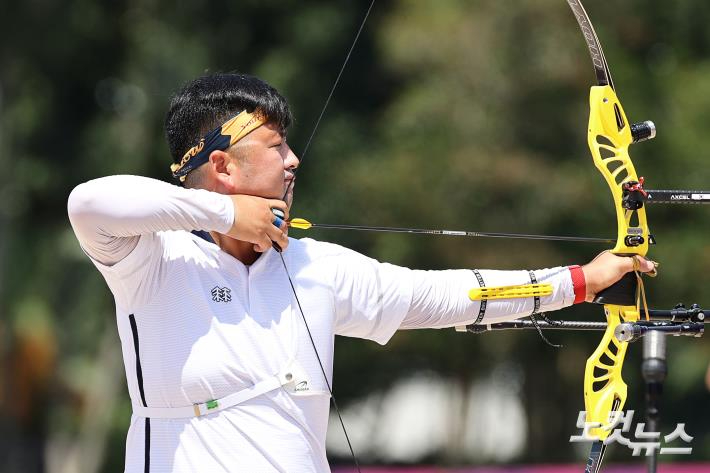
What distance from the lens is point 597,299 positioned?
2.71m

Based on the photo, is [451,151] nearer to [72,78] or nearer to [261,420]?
[72,78]

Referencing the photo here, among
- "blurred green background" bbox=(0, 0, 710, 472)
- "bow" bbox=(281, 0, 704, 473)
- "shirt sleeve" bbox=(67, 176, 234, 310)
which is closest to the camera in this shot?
"shirt sleeve" bbox=(67, 176, 234, 310)

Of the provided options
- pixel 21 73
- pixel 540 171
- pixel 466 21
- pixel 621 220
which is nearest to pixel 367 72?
pixel 466 21

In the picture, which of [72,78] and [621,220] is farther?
[72,78]

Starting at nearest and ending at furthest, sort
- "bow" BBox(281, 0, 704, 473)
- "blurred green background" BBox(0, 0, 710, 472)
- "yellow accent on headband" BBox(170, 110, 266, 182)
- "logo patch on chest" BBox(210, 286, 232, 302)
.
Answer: "logo patch on chest" BBox(210, 286, 232, 302) < "yellow accent on headband" BBox(170, 110, 266, 182) < "bow" BBox(281, 0, 704, 473) < "blurred green background" BBox(0, 0, 710, 472)

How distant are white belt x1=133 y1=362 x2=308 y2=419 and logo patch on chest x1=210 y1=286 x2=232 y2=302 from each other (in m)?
0.18

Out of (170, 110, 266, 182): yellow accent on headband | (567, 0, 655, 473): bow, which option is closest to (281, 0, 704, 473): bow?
(567, 0, 655, 473): bow

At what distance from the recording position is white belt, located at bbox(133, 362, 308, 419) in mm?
2281

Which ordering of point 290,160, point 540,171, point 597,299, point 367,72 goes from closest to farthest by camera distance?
1. point 290,160
2. point 597,299
3. point 540,171
4. point 367,72

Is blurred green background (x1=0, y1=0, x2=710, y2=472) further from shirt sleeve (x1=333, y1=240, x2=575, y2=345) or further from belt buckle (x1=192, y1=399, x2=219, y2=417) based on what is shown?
belt buckle (x1=192, y1=399, x2=219, y2=417)

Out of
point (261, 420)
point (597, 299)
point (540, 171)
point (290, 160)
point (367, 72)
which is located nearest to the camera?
point (261, 420)

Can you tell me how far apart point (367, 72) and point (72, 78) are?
328 cm

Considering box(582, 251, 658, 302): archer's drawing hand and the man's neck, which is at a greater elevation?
the man's neck

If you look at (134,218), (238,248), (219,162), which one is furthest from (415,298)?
(134,218)
